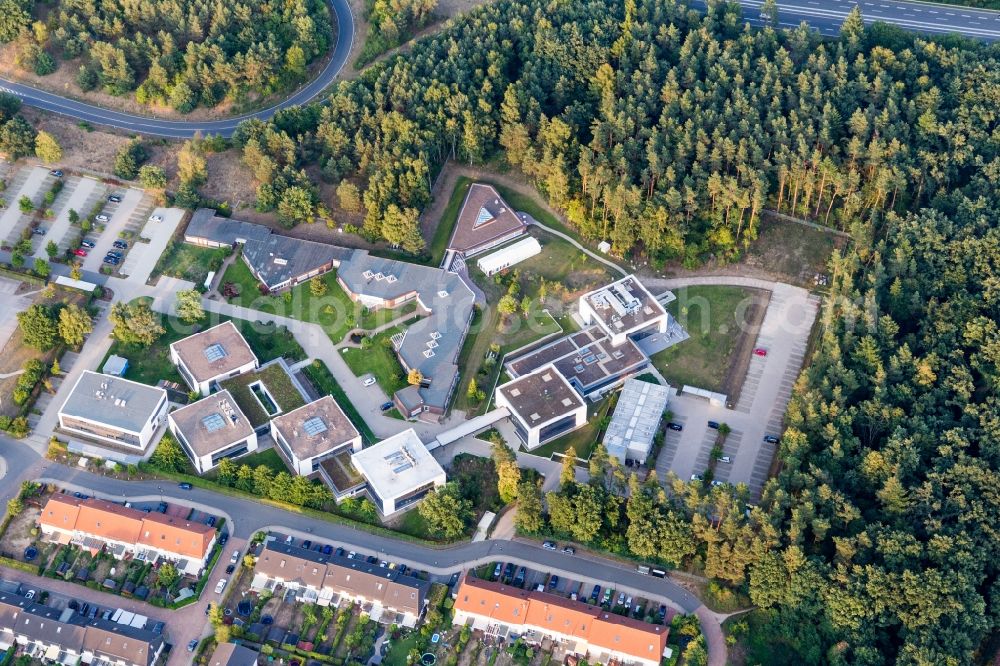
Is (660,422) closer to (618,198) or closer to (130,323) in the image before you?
(618,198)

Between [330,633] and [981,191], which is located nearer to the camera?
[330,633]

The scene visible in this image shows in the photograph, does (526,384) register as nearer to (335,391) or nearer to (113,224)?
(335,391)

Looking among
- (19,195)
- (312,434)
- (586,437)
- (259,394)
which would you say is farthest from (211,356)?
(586,437)

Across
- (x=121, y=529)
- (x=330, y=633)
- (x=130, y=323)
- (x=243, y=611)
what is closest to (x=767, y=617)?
(x=330, y=633)

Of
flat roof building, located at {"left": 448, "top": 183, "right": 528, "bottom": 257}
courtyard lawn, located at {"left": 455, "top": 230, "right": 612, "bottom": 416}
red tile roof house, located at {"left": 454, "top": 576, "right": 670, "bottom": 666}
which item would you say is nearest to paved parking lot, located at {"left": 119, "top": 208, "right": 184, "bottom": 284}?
flat roof building, located at {"left": 448, "top": 183, "right": 528, "bottom": 257}

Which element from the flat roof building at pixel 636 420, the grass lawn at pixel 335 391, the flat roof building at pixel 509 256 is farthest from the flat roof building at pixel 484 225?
the flat roof building at pixel 636 420

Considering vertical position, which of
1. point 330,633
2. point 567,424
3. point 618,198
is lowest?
point 330,633
